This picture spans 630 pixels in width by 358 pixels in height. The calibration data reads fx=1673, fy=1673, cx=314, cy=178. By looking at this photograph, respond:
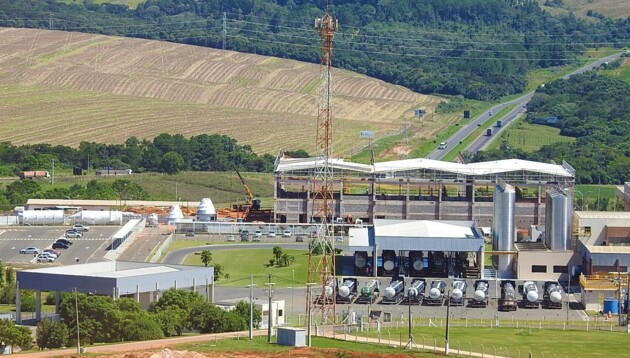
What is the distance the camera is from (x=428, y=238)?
304 ft

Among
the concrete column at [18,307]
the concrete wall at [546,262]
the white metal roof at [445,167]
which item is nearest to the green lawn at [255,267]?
the white metal roof at [445,167]

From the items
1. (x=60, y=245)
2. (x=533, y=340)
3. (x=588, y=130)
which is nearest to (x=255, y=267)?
(x=60, y=245)

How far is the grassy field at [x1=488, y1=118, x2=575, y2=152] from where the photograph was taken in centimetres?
16438

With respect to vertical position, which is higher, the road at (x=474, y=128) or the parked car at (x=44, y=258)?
the road at (x=474, y=128)

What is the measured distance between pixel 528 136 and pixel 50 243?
249 ft

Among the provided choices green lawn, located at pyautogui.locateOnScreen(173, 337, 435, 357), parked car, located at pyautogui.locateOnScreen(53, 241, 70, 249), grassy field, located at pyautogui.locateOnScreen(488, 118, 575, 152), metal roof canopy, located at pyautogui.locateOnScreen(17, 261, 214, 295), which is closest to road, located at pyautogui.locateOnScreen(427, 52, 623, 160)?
grassy field, located at pyautogui.locateOnScreen(488, 118, 575, 152)

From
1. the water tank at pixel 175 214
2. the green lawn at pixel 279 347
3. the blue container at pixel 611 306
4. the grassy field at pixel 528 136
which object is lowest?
the green lawn at pixel 279 347

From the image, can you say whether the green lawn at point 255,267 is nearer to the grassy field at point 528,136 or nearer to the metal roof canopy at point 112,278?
the metal roof canopy at point 112,278

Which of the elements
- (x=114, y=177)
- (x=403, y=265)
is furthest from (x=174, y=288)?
(x=114, y=177)

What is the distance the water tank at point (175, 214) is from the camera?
376 ft

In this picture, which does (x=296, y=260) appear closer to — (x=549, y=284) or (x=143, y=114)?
(x=549, y=284)

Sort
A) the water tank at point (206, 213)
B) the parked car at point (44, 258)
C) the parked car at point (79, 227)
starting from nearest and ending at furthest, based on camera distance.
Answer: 1. the parked car at point (44, 258)
2. the parked car at point (79, 227)
3. the water tank at point (206, 213)

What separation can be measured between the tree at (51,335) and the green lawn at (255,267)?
21.5 meters

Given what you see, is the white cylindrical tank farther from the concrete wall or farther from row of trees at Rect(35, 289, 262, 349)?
row of trees at Rect(35, 289, 262, 349)
